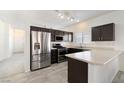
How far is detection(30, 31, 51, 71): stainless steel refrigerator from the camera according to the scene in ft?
13.3

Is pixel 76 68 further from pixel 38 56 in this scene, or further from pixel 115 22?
pixel 115 22

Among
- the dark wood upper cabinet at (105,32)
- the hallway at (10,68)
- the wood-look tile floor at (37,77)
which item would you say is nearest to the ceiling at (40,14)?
the dark wood upper cabinet at (105,32)

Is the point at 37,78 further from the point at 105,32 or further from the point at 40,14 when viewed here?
the point at 105,32

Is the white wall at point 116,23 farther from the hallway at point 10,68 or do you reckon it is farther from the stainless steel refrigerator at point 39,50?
the hallway at point 10,68

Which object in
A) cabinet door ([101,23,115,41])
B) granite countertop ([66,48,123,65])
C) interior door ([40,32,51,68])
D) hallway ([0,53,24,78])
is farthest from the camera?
interior door ([40,32,51,68])

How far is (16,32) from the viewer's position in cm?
942

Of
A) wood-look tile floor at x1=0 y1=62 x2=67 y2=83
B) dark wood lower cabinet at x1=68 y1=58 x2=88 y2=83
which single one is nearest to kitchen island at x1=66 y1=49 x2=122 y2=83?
dark wood lower cabinet at x1=68 y1=58 x2=88 y2=83

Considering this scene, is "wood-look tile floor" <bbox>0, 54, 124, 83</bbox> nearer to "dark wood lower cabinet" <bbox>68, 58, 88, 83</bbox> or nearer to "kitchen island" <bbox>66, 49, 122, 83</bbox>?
"dark wood lower cabinet" <bbox>68, 58, 88, 83</bbox>

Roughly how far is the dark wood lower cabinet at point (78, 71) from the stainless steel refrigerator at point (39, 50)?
76.2 inches

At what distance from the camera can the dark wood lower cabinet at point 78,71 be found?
2133 mm

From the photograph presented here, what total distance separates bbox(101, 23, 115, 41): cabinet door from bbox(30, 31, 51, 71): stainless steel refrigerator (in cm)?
256
